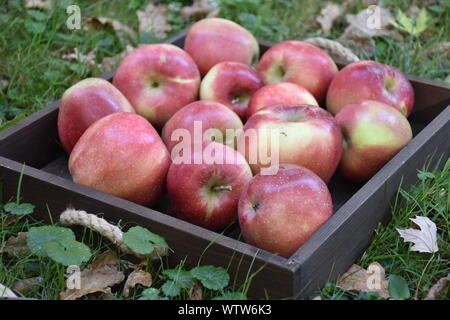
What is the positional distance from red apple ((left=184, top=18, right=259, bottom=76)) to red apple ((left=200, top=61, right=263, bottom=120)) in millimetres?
147

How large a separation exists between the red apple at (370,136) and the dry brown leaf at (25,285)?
0.87 m

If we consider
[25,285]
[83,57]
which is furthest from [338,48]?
[25,285]

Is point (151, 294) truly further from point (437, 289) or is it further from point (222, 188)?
point (437, 289)

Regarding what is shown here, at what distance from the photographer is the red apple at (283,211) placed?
1561 millimetres

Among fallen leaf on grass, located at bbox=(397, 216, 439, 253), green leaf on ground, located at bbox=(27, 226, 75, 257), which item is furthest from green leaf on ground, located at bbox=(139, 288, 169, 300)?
fallen leaf on grass, located at bbox=(397, 216, 439, 253)

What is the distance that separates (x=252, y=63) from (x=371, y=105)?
0.57 m

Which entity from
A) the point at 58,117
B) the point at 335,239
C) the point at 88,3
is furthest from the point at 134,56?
the point at 88,3

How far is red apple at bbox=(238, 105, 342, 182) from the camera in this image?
1771 millimetres

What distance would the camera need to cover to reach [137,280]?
5.29 ft

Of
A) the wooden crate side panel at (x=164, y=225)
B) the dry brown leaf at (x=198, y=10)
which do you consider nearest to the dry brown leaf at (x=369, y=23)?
the dry brown leaf at (x=198, y=10)

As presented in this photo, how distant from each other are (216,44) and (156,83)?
0.91 ft

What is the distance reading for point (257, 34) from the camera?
9.77ft

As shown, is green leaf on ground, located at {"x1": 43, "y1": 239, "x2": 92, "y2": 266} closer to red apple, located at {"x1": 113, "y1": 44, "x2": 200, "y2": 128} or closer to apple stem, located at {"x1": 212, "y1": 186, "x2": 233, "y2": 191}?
apple stem, located at {"x1": 212, "y1": 186, "x2": 233, "y2": 191}

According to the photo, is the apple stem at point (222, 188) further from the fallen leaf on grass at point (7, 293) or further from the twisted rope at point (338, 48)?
the twisted rope at point (338, 48)
